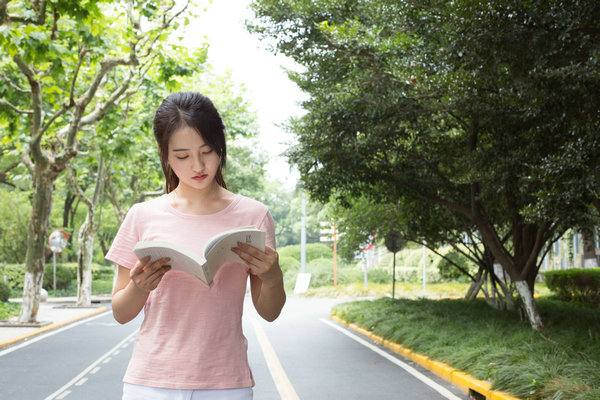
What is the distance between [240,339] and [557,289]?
20632 mm

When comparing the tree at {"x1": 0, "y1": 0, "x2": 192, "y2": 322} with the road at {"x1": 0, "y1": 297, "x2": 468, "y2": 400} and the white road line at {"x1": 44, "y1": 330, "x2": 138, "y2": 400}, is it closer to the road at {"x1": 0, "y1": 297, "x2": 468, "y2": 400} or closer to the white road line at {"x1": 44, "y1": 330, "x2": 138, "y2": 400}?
the road at {"x1": 0, "y1": 297, "x2": 468, "y2": 400}

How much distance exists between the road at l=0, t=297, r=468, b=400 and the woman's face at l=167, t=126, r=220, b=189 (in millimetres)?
5741

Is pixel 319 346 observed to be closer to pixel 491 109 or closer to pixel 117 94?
pixel 491 109

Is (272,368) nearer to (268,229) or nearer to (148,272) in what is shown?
(268,229)

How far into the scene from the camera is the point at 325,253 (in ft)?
170

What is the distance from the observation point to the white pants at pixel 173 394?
2211 mm

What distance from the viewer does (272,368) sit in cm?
977

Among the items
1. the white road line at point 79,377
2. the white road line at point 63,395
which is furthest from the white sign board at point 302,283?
the white road line at point 63,395

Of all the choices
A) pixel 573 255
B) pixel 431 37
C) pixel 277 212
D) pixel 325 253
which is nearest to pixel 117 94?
pixel 431 37

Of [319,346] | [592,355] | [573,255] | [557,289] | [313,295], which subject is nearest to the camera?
[592,355]

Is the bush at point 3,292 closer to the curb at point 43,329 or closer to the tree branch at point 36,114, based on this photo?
the curb at point 43,329

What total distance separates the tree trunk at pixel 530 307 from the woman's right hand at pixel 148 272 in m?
9.36

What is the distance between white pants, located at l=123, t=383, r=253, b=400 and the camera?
221 cm

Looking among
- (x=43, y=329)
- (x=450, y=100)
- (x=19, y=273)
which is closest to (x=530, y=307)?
(x=450, y=100)
